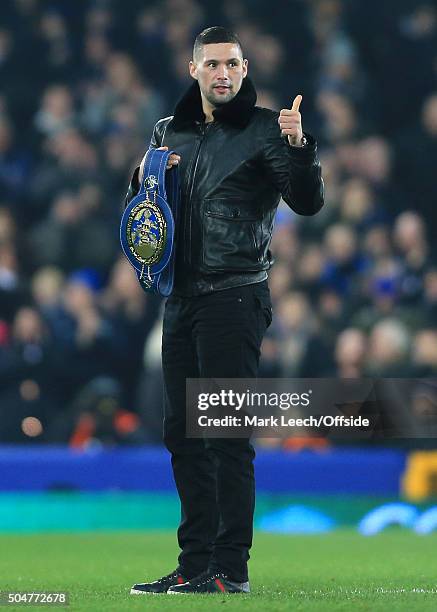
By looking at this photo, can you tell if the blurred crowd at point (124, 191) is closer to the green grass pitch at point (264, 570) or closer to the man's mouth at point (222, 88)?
the green grass pitch at point (264, 570)

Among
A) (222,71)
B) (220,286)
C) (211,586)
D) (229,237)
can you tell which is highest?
(222,71)

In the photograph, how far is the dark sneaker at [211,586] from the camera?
5.33 metres

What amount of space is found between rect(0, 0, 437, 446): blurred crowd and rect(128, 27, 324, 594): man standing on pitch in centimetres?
454

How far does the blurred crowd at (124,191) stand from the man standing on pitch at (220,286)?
4.54m

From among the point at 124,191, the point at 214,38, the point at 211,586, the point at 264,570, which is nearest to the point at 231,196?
the point at 214,38

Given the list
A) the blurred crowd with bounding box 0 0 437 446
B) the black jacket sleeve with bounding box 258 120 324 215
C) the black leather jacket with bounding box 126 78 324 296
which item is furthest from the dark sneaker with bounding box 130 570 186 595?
the blurred crowd with bounding box 0 0 437 446

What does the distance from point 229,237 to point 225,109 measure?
19.8 inches

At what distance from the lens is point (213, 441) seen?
5.41 metres

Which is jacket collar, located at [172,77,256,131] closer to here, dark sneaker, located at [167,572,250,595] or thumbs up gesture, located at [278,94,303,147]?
thumbs up gesture, located at [278,94,303,147]

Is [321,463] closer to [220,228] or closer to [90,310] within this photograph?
[90,310]

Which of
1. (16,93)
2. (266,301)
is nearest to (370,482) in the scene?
(266,301)

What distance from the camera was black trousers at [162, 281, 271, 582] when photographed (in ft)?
17.7

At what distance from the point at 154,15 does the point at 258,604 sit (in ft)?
35.0

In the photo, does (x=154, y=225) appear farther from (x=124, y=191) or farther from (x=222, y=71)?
(x=124, y=191)
